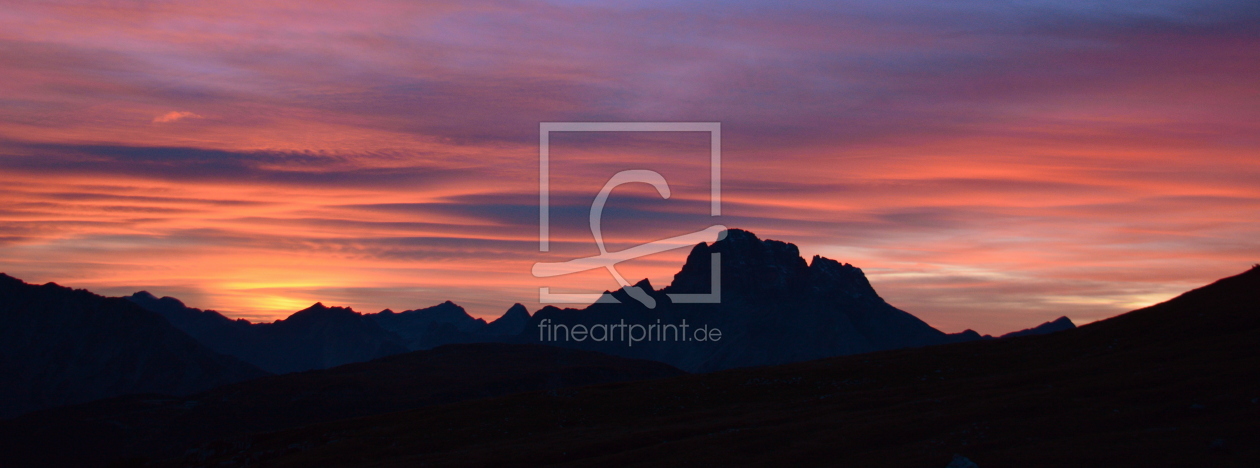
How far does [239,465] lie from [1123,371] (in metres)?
82.5

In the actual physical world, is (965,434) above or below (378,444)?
above

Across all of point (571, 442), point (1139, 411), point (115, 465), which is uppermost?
point (1139, 411)

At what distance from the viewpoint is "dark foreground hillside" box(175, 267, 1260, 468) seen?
4831 cm

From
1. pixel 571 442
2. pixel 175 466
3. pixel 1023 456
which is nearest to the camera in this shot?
pixel 1023 456

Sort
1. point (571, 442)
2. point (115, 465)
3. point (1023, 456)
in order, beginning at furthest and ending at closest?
point (115, 465), point (571, 442), point (1023, 456)

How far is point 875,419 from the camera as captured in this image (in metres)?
62.0

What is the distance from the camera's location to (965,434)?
5309cm

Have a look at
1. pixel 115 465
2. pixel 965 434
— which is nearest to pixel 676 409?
pixel 965 434

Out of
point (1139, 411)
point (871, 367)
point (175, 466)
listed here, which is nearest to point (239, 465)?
point (175, 466)

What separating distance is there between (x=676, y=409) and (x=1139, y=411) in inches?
1754

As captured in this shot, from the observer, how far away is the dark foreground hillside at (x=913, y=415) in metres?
48.3

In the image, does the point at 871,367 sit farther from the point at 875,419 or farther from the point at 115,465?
the point at 115,465

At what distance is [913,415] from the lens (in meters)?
61.5

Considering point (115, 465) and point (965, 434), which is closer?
point (965, 434)
